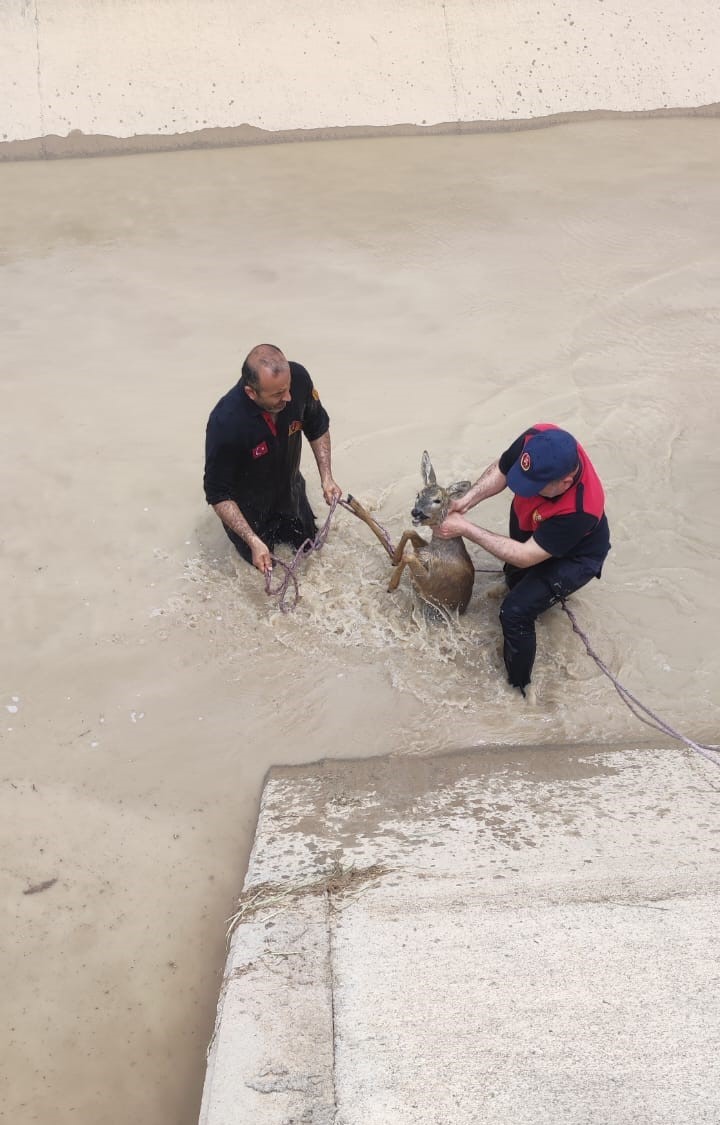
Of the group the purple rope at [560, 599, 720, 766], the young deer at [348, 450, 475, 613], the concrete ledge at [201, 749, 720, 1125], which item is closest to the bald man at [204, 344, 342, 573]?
the young deer at [348, 450, 475, 613]

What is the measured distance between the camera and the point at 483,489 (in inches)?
179

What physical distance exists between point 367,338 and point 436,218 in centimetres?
205

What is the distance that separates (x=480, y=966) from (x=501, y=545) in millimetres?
1927

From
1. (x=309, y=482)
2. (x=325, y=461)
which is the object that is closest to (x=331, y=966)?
(x=325, y=461)

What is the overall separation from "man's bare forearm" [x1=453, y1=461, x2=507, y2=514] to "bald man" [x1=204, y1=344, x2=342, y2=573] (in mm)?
672

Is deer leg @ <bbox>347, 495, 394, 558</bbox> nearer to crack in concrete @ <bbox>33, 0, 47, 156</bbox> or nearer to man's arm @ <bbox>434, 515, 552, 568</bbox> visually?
man's arm @ <bbox>434, 515, 552, 568</bbox>

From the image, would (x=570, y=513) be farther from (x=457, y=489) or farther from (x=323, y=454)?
(x=323, y=454)

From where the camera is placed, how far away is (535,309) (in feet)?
24.3

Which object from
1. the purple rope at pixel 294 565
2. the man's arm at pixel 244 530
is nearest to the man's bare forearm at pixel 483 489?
the purple rope at pixel 294 565

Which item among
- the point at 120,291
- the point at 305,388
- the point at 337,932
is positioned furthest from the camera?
the point at 120,291

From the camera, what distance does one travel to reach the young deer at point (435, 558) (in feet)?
14.4

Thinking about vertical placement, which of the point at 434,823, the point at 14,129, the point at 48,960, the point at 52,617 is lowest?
the point at 48,960

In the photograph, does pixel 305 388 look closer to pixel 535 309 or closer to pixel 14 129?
pixel 535 309

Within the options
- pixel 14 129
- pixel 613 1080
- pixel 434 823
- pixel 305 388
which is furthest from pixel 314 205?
pixel 613 1080
